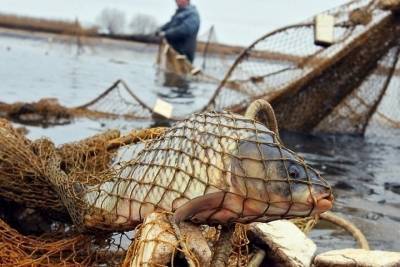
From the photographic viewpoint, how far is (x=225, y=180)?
3.03 meters

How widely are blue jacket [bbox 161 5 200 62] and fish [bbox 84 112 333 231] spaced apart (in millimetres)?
15501

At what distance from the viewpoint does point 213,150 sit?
10.3 ft

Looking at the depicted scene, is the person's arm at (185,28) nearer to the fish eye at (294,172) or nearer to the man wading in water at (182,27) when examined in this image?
the man wading in water at (182,27)

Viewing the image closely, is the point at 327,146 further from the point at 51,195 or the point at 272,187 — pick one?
the point at 272,187

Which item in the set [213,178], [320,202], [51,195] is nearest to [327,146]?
[51,195]

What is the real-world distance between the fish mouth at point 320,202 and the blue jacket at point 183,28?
623 inches

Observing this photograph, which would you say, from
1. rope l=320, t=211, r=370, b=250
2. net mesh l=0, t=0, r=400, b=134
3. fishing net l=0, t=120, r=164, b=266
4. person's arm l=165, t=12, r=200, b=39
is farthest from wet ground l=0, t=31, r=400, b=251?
fishing net l=0, t=120, r=164, b=266

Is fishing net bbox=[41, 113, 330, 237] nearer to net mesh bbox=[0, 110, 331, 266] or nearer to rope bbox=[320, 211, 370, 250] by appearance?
net mesh bbox=[0, 110, 331, 266]

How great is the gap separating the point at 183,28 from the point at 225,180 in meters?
16.1

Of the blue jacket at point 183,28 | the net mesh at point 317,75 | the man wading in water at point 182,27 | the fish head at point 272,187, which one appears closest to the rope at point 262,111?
the fish head at point 272,187

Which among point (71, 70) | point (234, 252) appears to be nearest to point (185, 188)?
point (234, 252)

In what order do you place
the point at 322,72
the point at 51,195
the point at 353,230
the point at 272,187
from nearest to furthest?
1. the point at 272,187
2. the point at 51,195
3. the point at 353,230
4. the point at 322,72

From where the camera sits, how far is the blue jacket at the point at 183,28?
60.7 ft

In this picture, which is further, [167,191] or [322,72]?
[322,72]
